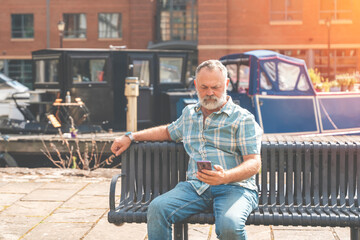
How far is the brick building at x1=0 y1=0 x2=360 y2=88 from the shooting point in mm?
36438

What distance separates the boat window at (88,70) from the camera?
45.6ft

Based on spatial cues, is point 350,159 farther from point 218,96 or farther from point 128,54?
point 128,54

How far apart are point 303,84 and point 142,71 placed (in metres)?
4.65

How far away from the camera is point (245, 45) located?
36562 mm

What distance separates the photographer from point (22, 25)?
43.1 metres

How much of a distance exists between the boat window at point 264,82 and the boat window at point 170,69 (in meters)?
4.22

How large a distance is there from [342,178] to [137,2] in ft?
125

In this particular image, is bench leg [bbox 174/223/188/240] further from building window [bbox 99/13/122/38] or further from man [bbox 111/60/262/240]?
building window [bbox 99/13/122/38]

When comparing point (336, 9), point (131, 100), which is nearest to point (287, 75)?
point (131, 100)

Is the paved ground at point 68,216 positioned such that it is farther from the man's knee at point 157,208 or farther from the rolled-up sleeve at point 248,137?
the rolled-up sleeve at point 248,137

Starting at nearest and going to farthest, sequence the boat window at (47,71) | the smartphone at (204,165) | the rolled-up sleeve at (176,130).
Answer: the smartphone at (204,165), the rolled-up sleeve at (176,130), the boat window at (47,71)

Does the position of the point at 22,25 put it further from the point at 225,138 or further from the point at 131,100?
the point at 225,138

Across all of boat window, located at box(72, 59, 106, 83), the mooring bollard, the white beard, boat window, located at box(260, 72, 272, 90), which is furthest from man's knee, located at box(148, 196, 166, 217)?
boat window, located at box(72, 59, 106, 83)

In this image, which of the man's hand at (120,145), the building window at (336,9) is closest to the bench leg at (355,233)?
the man's hand at (120,145)
